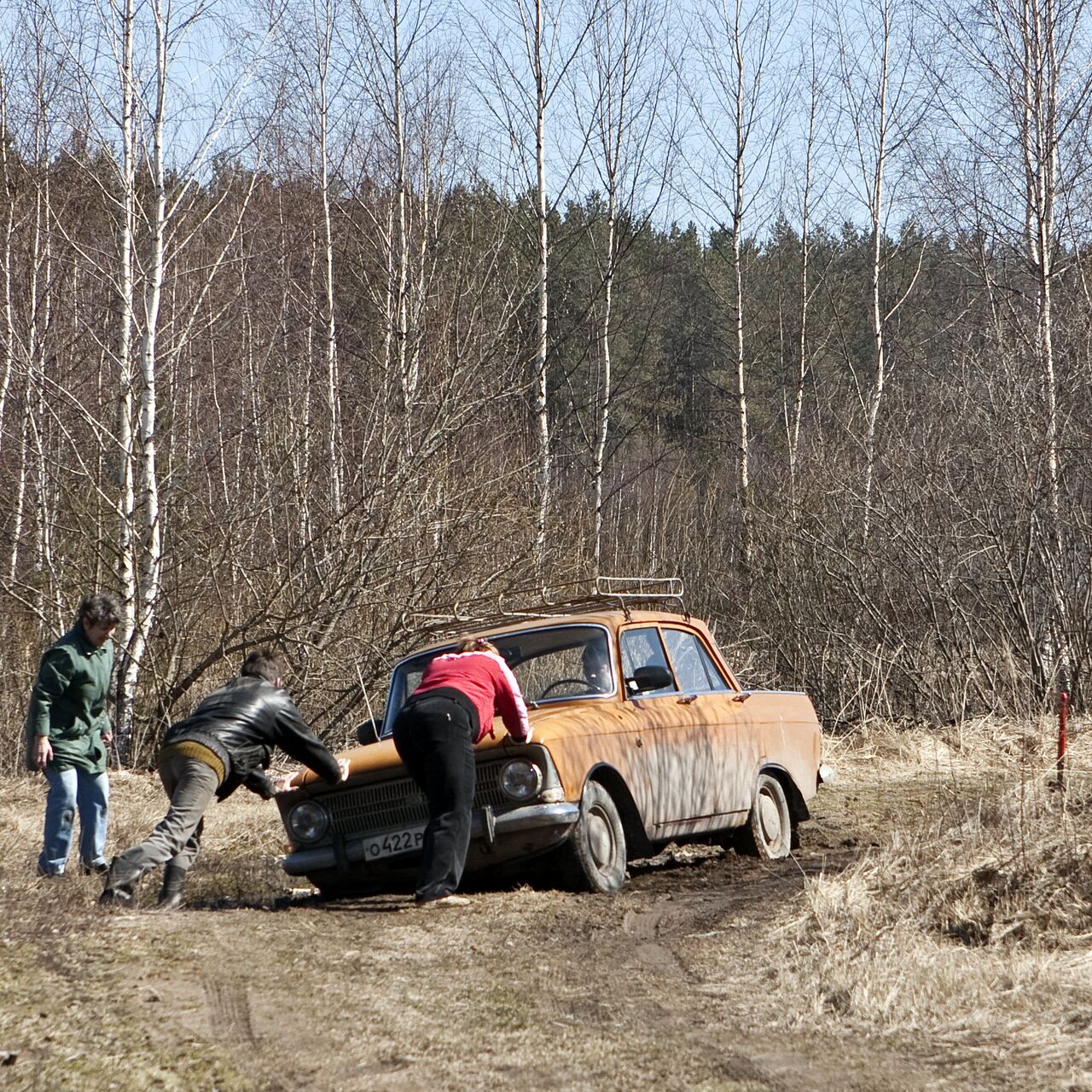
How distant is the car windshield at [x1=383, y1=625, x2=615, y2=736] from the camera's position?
902 cm

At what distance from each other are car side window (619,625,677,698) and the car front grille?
1.45 meters

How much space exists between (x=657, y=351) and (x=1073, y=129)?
24378 mm

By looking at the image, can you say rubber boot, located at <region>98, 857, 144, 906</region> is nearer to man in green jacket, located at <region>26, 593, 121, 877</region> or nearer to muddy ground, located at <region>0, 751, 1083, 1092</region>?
muddy ground, located at <region>0, 751, 1083, 1092</region>

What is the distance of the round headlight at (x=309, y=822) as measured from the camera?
26.9 feet

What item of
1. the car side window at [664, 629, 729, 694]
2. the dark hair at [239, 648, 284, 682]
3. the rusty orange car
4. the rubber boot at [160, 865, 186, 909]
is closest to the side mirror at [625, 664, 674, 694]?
the rusty orange car

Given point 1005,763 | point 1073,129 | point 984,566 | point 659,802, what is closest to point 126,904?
point 659,802

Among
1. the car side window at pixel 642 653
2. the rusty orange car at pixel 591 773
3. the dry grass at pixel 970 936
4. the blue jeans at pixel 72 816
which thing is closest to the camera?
the dry grass at pixel 970 936

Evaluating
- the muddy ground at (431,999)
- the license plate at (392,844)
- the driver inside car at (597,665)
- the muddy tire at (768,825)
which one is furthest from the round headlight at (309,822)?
the muddy tire at (768,825)

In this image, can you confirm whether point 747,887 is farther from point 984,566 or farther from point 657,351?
point 657,351

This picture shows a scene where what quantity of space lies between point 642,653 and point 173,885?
324cm

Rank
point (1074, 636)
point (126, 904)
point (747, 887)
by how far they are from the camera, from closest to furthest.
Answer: point (126, 904) < point (747, 887) < point (1074, 636)

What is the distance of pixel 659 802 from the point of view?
8.82 metres

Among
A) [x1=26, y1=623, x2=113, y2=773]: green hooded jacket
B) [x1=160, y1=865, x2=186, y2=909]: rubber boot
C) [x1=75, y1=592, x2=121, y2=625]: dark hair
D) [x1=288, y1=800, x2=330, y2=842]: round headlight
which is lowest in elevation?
[x1=160, y1=865, x2=186, y2=909]: rubber boot

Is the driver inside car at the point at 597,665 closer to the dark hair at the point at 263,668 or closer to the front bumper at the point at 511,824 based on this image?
the front bumper at the point at 511,824
